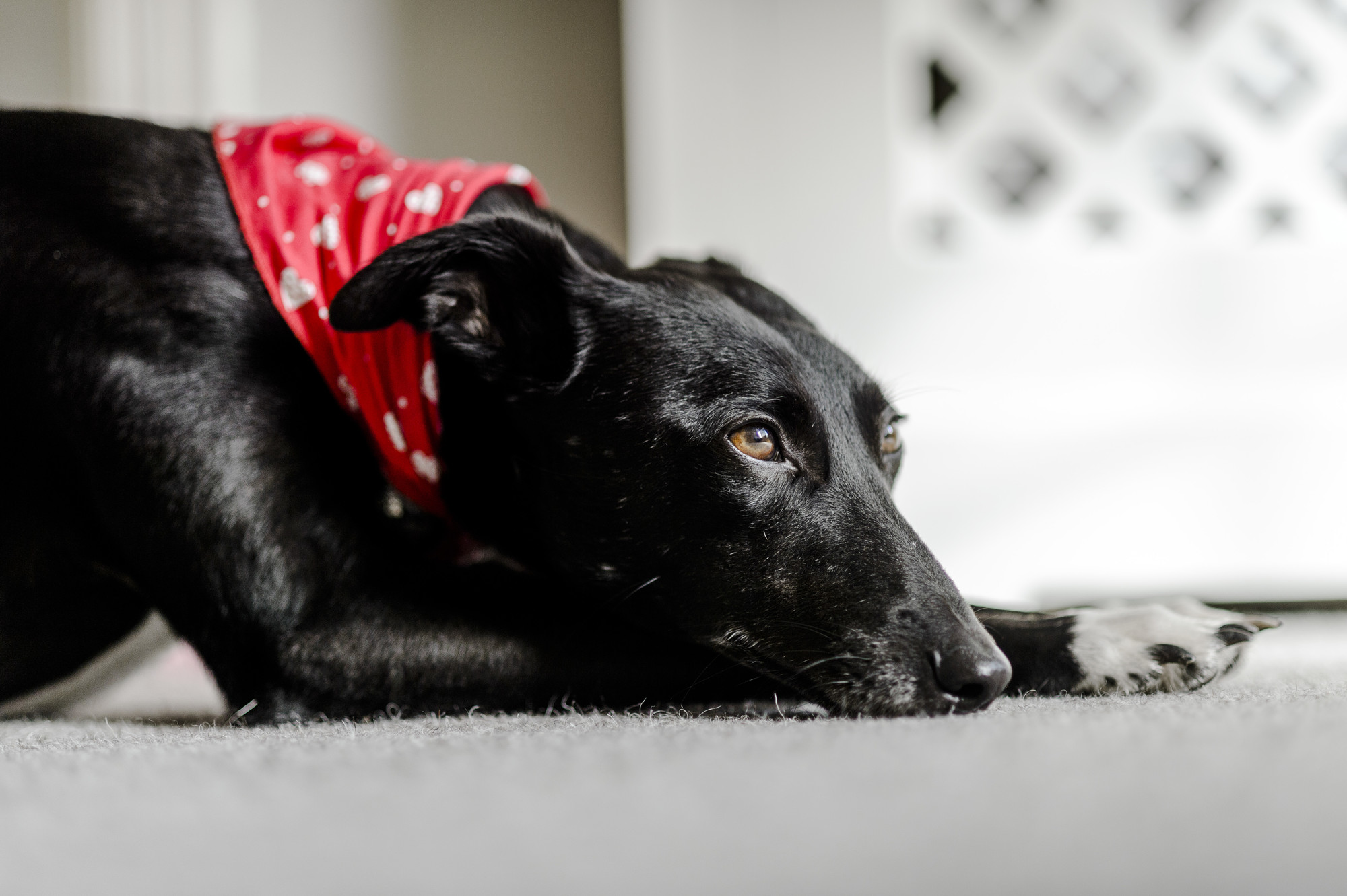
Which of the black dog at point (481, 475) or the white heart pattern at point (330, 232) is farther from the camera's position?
the white heart pattern at point (330, 232)

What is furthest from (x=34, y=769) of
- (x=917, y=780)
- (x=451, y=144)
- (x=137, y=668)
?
(x=451, y=144)

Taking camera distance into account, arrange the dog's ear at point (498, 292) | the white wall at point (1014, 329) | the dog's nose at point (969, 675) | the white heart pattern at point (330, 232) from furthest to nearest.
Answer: the white wall at point (1014, 329)
the white heart pattern at point (330, 232)
the dog's ear at point (498, 292)
the dog's nose at point (969, 675)

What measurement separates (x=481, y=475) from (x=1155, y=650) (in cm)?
77

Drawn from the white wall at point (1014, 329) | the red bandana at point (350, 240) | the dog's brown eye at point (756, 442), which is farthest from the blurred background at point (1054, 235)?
the dog's brown eye at point (756, 442)

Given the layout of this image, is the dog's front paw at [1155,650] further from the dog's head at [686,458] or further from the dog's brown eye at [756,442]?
the dog's brown eye at [756,442]

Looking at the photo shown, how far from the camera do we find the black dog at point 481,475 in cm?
105

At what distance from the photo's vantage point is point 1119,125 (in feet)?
10.6

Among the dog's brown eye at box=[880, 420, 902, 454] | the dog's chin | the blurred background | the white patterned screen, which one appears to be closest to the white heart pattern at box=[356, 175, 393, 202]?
the dog's brown eye at box=[880, 420, 902, 454]

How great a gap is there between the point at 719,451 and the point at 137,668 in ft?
3.61

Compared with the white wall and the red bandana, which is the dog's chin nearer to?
the red bandana

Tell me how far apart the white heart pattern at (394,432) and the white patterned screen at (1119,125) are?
2.25 meters

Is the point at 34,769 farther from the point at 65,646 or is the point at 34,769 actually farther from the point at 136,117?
the point at 136,117

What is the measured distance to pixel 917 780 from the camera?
0.63 m

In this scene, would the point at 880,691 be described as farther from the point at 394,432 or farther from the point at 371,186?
the point at 371,186
